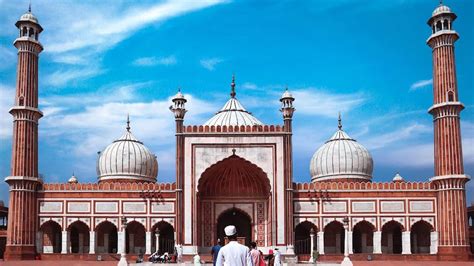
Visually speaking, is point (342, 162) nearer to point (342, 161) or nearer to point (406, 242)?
point (342, 161)

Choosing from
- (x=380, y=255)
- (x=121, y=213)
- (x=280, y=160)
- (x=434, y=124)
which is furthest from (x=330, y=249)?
(x=121, y=213)

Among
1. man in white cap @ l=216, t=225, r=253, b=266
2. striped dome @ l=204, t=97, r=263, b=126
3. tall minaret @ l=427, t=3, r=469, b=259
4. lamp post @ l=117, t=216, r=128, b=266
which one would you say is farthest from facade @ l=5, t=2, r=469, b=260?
man in white cap @ l=216, t=225, r=253, b=266

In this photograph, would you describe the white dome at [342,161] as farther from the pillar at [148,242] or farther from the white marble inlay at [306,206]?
the pillar at [148,242]

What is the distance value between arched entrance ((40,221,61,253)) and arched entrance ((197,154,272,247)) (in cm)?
783

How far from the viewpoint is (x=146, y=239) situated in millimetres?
34156

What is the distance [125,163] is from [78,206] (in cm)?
533

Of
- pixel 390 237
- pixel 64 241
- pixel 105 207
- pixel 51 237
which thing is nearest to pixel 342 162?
pixel 390 237

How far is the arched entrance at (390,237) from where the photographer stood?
116ft

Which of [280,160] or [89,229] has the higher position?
[280,160]

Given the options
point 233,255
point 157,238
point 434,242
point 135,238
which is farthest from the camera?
point 135,238

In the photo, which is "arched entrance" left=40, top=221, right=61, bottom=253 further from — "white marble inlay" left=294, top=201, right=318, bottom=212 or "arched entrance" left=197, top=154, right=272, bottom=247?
"white marble inlay" left=294, top=201, right=318, bottom=212

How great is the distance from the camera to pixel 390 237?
3544cm

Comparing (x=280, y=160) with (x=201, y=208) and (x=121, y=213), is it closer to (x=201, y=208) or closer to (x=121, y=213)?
(x=201, y=208)

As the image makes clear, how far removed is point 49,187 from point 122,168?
532cm
